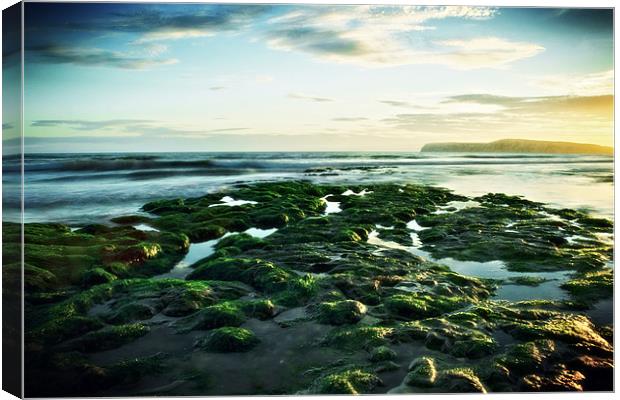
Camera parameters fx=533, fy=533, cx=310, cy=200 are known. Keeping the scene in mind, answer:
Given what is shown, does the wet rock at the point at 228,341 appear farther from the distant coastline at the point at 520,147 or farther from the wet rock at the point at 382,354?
the distant coastline at the point at 520,147

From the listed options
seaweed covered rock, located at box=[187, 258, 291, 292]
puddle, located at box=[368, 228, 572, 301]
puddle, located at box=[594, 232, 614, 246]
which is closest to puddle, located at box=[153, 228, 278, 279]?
seaweed covered rock, located at box=[187, 258, 291, 292]

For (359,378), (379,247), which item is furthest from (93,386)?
(379,247)

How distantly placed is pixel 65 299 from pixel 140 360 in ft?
4.93

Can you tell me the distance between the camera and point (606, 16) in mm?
5766

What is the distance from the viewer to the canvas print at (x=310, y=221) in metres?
4.61

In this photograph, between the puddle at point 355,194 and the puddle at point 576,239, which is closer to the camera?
the puddle at point 576,239

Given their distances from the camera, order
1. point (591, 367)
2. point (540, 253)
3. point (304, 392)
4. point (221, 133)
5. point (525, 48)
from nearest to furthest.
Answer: point (304, 392) < point (591, 367) < point (525, 48) < point (540, 253) < point (221, 133)

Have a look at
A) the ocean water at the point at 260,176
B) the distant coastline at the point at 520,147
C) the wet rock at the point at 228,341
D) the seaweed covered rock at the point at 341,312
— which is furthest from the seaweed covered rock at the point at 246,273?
the distant coastline at the point at 520,147

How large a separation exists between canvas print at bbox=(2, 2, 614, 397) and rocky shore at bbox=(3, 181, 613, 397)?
0.02 metres

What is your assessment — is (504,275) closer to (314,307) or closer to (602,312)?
(602,312)

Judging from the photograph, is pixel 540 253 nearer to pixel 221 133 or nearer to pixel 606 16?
pixel 606 16

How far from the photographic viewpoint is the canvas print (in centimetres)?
461

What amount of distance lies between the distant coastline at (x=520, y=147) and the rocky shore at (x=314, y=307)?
1.23m

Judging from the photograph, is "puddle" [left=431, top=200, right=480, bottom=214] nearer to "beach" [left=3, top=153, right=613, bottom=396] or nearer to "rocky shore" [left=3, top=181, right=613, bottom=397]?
"beach" [left=3, top=153, right=613, bottom=396]
